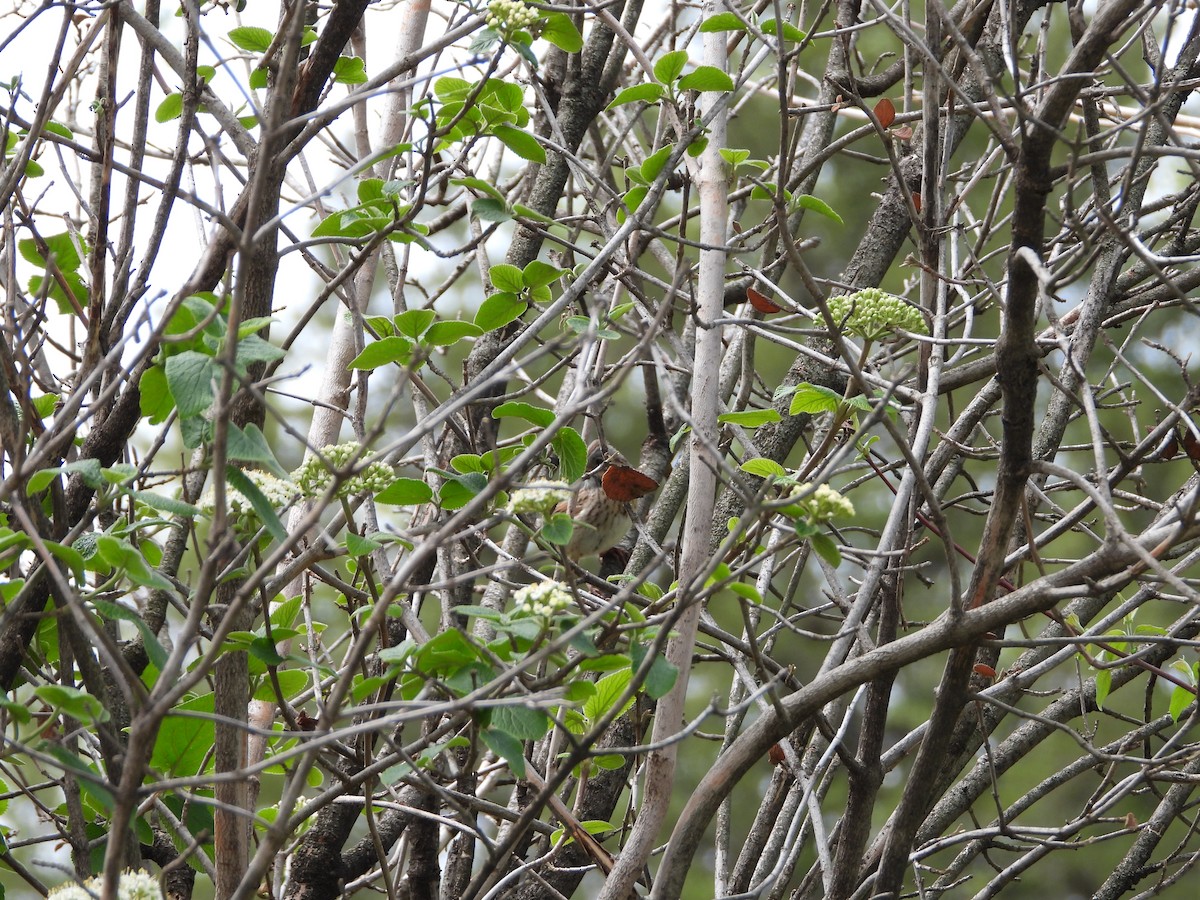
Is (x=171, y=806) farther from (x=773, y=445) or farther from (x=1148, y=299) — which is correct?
(x=1148, y=299)

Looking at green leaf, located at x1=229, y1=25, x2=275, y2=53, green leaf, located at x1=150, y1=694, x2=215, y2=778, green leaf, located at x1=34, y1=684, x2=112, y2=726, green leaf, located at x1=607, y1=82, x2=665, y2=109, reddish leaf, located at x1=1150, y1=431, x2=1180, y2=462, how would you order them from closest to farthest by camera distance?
green leaf, located at x1=34, y1=684, x2=112, y2=726 → green leaf, located at x1=150, y1=694, x2=215, y2=778 → green leaf, located at x1=607, y1=82, x2=665, y2=109 → green leaf, located at x1=229, y1=25, x2=275, y2=53 → reddish leaf, located at x1=1150, y1=431, x2=1180, y2=462

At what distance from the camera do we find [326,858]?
8.53ft

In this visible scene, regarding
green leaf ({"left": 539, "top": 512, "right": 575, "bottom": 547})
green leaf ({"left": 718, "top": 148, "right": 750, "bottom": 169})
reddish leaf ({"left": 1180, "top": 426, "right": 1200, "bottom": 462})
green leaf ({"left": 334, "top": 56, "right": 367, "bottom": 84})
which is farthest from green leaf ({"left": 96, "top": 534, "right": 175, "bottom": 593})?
reddish leaf ({"left": 1180, "top": 426, "right": 1200, "bottom": 462})

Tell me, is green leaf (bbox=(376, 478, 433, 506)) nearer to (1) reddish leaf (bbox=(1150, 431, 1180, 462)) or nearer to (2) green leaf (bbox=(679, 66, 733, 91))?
(2) green leaf (bbox=(679, 66, 733, 91))

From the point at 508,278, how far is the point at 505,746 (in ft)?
3.02

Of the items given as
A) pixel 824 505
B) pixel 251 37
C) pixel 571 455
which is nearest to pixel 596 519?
pixel 571 455

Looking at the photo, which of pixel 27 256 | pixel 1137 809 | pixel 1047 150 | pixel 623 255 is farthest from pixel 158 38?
pixel 1137 809

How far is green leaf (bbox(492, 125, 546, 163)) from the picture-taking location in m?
1.99

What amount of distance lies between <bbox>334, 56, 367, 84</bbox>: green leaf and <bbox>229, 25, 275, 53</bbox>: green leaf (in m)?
0.17

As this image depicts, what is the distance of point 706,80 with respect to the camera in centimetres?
215

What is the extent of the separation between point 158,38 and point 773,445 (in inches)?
75.2

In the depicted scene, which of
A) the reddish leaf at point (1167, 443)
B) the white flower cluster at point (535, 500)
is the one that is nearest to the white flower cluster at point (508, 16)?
the white flower cluster at point (535, 500)

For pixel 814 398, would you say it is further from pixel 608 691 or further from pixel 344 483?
pixel 344 483

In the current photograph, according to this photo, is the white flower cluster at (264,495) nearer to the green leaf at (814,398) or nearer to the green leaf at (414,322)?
the green leaf at (414,322)
